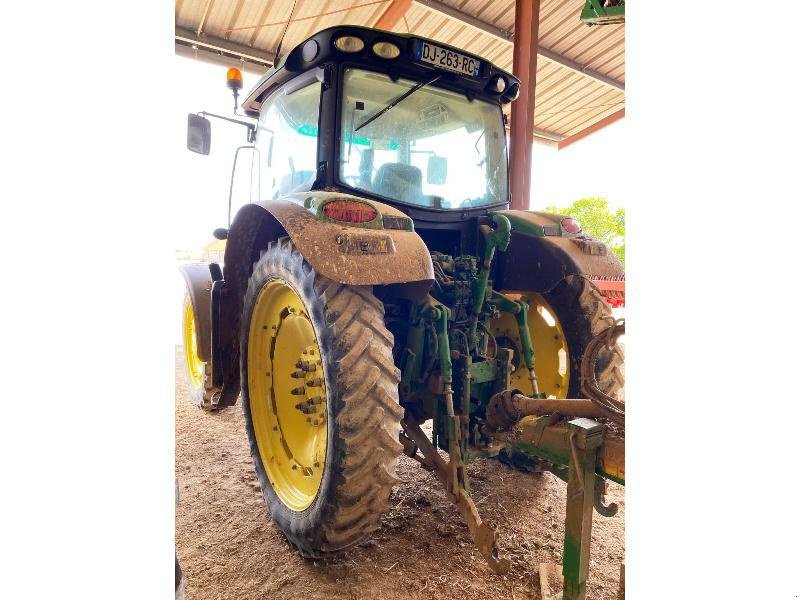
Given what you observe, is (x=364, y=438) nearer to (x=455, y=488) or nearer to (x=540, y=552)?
(x=455, y=488)

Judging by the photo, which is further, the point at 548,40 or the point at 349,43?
the point at 548,40

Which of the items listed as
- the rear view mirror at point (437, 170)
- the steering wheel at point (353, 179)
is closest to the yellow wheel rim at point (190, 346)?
the steering wheel at point (353, 179)

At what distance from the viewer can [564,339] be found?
257 centimetres

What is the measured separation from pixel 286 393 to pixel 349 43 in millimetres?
1558

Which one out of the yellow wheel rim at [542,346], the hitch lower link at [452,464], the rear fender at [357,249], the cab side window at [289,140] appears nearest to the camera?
the rear fender at [357,249]

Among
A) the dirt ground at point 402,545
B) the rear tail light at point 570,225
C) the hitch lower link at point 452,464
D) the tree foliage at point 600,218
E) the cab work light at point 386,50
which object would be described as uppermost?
the tree foliage at point 600,218

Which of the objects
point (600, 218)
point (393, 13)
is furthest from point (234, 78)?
point (600, 218)

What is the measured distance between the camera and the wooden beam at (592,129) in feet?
17.9

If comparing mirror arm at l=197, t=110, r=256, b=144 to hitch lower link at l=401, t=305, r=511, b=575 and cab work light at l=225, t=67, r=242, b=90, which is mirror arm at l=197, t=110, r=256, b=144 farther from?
hitch lower link at l=401, t=305, r=511, b=575

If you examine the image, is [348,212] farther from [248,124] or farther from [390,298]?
[248,124]

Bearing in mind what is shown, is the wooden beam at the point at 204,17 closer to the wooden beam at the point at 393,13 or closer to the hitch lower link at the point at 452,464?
the wooden beam at the point at 393,13

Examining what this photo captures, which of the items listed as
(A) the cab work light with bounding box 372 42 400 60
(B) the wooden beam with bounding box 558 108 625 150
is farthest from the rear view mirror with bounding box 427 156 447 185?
(B) the wooden beam with bounding box 558 108 625 150

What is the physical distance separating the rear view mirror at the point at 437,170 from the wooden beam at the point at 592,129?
3596mm

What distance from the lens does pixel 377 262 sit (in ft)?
5.20
